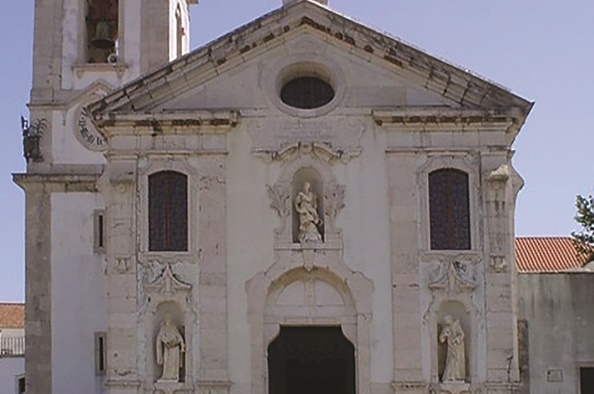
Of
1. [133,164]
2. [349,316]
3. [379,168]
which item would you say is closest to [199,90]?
[133,164]

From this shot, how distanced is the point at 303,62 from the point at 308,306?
525 centimetres

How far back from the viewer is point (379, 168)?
80.2 feet

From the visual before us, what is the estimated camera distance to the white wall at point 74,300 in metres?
30.2

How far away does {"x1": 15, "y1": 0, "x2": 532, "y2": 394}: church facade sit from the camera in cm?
2391

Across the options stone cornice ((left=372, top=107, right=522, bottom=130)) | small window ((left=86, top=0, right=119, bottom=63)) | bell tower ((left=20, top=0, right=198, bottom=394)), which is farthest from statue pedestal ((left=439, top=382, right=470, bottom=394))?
small window ((left=86, top=0, right=119, bottom=63))

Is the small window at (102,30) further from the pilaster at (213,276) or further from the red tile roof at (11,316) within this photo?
the red tile roof at (11,316)

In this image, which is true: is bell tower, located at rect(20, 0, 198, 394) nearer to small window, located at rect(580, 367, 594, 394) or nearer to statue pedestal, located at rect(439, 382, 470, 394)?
statue pedestal, located at rect(439, 382, 470, 394)

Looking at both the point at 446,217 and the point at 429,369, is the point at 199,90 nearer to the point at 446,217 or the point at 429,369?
the point at 446,217

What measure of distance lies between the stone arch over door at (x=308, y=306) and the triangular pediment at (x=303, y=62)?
12.0 ft

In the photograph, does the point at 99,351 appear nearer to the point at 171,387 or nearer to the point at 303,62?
the point at 171,387

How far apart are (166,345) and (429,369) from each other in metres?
5.46

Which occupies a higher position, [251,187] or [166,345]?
[251,187]

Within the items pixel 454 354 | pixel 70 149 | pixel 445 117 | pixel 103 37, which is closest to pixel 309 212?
pixel 445 117

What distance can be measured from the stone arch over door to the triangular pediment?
3.65 m
